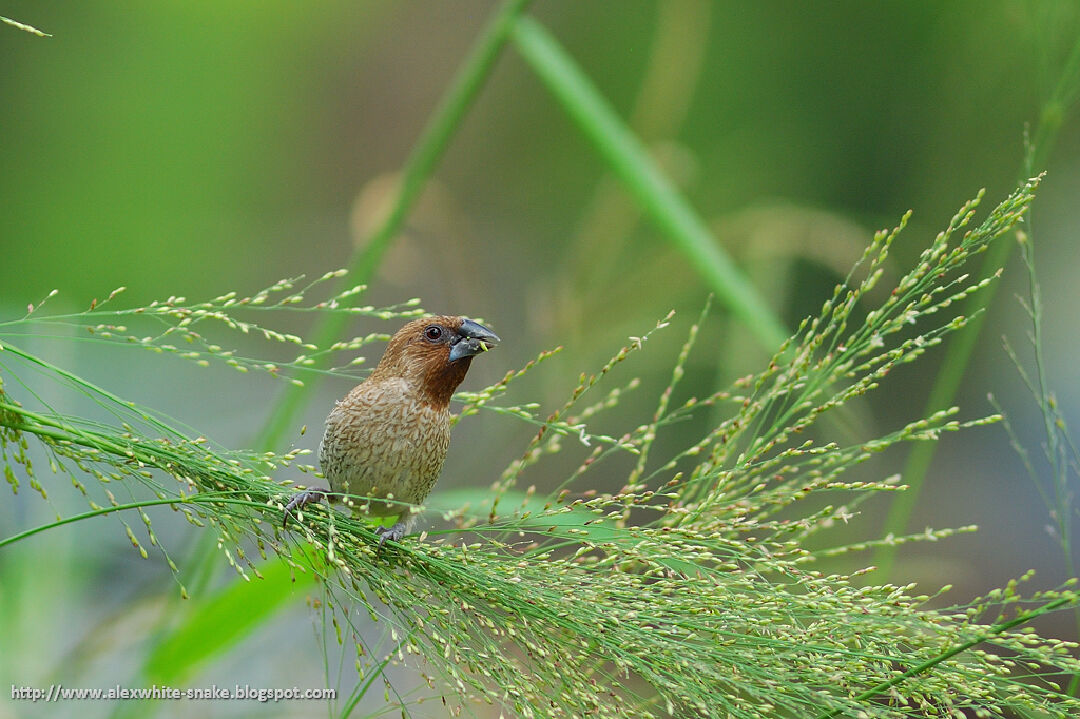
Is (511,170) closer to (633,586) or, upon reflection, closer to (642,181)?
(642,181)

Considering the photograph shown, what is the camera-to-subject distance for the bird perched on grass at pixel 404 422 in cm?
190

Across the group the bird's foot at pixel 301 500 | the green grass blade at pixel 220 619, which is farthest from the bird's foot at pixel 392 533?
the green grass blade at pixel 220 619

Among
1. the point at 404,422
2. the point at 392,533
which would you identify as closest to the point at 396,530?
the point at 392,533

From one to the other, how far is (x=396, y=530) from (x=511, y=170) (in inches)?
196

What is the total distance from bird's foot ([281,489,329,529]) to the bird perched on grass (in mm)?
208

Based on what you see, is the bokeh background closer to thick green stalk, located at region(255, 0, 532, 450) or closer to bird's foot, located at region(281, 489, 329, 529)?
thick green stalk, located at region(255, 0, 532, 450)

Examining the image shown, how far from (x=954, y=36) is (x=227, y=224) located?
3.90m

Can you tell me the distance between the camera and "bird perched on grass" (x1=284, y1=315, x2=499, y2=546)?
190 centimetres

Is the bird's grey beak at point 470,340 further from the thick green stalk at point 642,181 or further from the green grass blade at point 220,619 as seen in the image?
the green grass blade at point 220,619

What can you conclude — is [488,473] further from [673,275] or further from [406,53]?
[406,53]

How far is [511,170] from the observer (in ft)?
21.0

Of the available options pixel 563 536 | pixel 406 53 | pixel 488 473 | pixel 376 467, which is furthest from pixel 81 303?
pixel 563 536

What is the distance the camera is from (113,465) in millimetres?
1385

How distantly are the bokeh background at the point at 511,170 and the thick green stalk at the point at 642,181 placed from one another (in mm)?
1257
